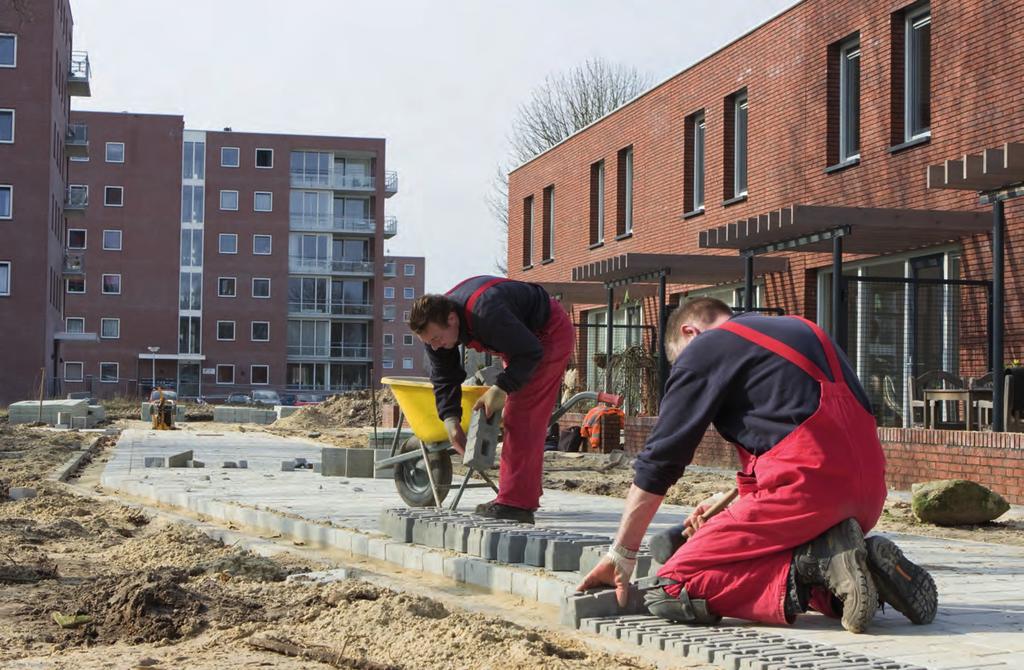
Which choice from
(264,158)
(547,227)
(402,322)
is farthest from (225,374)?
(402,322)

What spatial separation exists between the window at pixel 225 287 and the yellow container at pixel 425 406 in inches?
2810

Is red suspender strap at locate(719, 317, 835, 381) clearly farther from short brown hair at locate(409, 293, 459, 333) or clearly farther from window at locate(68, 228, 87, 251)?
window at locate(68, 228, 87, 251)

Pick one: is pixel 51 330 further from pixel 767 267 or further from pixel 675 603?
pixel 675 603

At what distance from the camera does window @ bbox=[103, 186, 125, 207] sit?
75.2 metres

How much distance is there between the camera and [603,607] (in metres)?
4.88

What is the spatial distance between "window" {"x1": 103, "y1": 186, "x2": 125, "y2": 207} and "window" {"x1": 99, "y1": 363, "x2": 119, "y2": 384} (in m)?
9.52

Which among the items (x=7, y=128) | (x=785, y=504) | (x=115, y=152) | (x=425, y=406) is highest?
(x=115, y=152)

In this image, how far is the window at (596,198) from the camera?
2861cm

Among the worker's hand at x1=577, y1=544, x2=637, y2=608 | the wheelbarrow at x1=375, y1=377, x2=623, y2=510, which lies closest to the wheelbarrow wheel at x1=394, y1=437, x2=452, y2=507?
the wheelbarrow at x1=375, y1=377, x2=623, y2=510

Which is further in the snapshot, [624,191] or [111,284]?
[111,284]

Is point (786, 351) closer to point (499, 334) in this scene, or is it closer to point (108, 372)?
point (499, 334)

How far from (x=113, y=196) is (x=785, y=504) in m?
75.5

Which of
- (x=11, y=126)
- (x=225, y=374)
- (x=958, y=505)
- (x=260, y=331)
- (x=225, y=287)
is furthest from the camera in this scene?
(x=260, y=331)

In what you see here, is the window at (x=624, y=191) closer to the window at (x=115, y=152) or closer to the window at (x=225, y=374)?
the window at (x=225, y=374)
